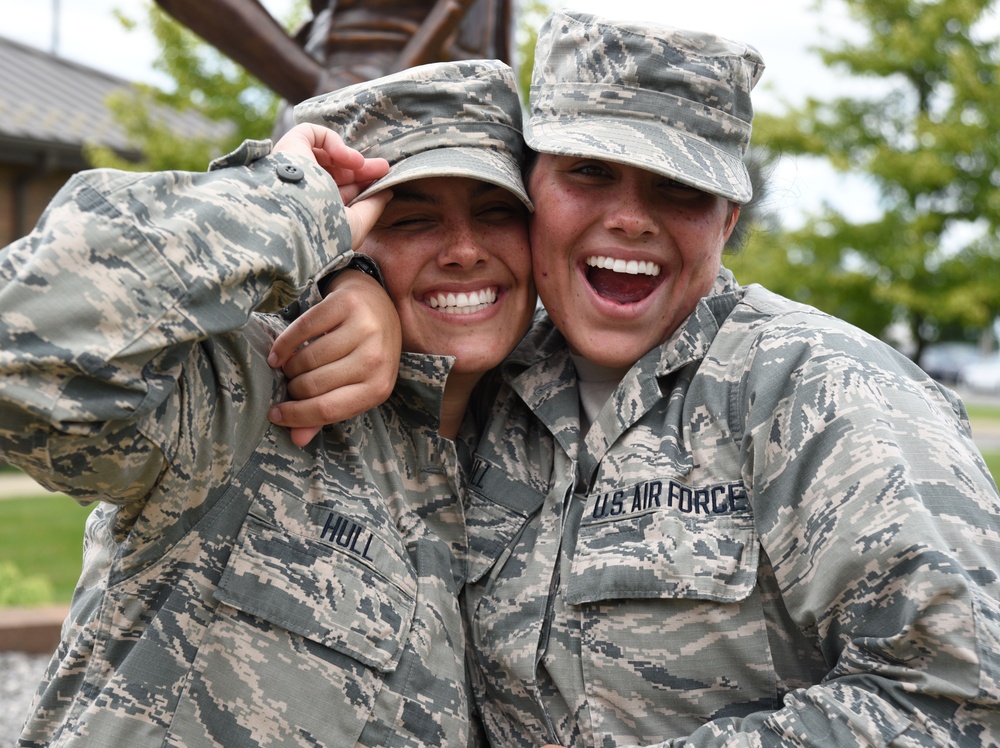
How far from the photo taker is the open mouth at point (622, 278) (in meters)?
2.54

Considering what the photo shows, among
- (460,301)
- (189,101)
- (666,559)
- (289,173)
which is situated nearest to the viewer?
(289,173)

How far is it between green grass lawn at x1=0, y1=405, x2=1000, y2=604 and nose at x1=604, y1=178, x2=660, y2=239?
521cm

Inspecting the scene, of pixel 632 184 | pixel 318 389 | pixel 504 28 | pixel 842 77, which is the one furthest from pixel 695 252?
pixel 842 77

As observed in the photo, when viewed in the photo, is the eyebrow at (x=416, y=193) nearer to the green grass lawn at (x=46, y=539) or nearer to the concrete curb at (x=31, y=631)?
the concrete curb at (x=31, y=631)

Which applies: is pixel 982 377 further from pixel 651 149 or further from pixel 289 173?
pixel 289 173

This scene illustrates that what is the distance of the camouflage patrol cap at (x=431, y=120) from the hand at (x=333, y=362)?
10.7 inches

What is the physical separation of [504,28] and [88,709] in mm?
4008

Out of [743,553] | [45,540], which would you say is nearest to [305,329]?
[743,553]

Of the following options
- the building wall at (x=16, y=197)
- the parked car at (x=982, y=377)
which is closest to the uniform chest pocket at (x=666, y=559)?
the building wall at (x=16, y=197)

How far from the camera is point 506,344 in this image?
2.68m

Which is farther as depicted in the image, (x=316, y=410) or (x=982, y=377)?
(x=982, y=377)

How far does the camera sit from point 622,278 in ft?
8.57

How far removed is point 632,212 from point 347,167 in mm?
615

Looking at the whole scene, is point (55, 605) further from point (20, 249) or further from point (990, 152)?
point (990, 152)
